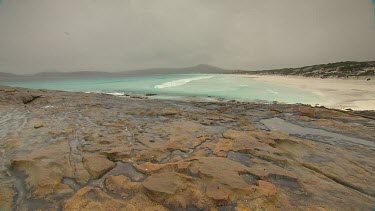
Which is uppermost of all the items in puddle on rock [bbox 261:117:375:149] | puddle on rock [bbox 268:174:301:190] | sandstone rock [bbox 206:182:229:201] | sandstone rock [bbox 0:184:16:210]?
sandstone rock [bbox 0:184:16:210]

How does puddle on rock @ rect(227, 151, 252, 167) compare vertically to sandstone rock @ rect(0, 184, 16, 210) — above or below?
below

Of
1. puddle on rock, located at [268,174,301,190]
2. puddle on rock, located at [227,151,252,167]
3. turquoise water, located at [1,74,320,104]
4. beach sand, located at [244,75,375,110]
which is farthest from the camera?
turquoise water, located at [1,74,320,104]

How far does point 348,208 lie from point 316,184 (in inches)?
35.9

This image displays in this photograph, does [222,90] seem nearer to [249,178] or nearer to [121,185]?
[249,178]

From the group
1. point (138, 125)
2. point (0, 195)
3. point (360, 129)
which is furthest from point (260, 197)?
point (360, 129)

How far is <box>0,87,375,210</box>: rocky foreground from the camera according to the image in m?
4.56

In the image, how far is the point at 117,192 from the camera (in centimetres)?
482

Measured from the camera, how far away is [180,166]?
5.82 metres

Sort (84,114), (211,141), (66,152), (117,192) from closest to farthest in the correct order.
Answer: (117,192)
(66,152)
(211,141)
(84,114)

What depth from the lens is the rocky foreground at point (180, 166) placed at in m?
4.56

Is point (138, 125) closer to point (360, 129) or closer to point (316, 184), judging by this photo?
point (316, 184)

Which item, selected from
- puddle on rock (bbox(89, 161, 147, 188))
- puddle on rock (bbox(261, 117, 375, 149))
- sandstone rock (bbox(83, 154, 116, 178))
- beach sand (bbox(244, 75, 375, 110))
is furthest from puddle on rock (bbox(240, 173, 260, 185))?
beach sand (bbox(244, 75, 375, 110))

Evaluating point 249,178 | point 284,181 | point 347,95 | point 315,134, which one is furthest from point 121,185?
point 347,95

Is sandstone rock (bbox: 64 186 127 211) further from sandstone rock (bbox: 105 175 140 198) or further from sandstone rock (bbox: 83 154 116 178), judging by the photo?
sandstone rock (bbox: 83 154 116 178)
